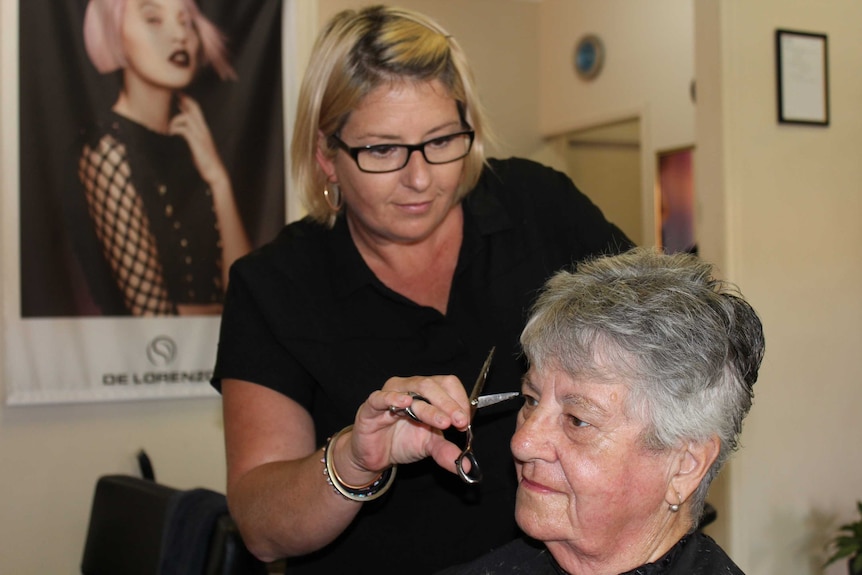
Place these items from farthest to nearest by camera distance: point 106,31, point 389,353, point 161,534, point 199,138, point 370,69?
point 199,138 < point 106,31 < point 161,534 < point 389,353 < point 370,69

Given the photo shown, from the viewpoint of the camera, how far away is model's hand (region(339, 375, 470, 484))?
1.12m

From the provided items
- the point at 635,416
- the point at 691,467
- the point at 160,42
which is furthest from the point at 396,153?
the point at 160,42

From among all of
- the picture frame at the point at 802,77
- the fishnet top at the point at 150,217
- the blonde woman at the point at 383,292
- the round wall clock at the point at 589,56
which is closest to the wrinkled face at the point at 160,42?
the fishnet top at the point at 150,217

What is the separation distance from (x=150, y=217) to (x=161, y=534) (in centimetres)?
143

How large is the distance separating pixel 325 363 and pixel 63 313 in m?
2.00

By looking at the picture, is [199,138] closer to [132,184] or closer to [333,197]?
[132,184]

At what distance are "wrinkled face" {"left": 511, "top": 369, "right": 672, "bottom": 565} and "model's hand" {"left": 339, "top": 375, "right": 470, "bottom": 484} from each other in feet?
0.45

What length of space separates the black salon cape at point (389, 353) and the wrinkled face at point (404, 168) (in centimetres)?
14

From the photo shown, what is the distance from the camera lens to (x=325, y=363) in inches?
58.9

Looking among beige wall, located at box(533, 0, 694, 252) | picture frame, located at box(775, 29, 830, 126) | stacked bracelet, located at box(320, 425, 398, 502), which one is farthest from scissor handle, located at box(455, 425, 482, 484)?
beige wall, located at box(533, 0, 694, 252)

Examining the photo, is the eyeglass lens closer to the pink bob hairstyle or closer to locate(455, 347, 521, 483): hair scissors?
locate(455, 347, 521, 483): hair scissors

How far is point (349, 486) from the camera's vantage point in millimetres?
1283

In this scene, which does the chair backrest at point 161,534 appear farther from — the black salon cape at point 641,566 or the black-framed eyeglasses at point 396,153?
the black-framed eyeglasses at point 396,153

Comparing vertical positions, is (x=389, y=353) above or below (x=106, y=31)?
below
